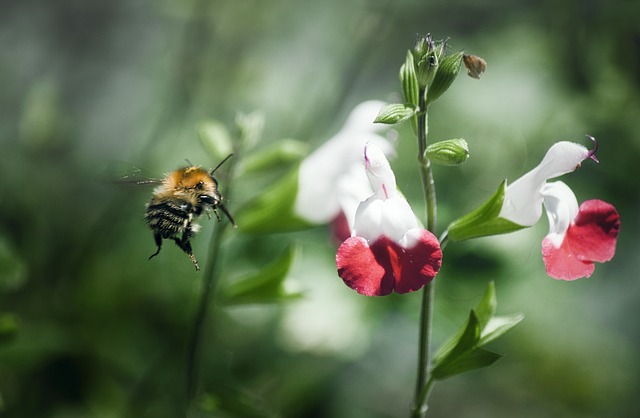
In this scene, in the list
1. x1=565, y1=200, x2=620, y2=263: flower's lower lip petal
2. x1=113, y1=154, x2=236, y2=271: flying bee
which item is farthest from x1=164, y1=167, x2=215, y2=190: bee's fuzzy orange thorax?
x1=565, y1=200, x2=620, y2=263: flower's lower lip petal

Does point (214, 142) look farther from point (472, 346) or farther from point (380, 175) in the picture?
point (472, 346)

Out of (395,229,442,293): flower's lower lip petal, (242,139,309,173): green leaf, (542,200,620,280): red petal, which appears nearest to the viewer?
(395,229,442,293): flower's lower lip petal

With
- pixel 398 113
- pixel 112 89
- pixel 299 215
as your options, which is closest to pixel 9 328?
pixel 299 215

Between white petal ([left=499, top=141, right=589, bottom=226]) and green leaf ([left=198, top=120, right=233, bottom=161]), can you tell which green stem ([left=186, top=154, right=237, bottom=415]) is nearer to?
green leaf ([left=198, top=120, right=233, bottom=161])

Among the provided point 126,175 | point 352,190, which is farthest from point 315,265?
point 126,175

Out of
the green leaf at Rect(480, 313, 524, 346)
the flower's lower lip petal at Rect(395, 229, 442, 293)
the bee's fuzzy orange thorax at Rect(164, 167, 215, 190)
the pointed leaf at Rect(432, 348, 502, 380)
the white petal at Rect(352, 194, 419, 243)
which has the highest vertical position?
the bee's fuzzy orange thorax at Rect(164, 167, 215, 190)

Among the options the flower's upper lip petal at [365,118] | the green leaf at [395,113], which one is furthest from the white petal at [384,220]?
the flower's upper lip petal at [365,118]

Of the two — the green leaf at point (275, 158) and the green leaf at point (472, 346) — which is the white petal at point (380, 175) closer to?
the green leaf at point (472, 346)

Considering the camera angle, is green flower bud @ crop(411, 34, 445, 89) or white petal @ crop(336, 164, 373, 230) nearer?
green flower bud @ crop(411, 34, 445, 89)
